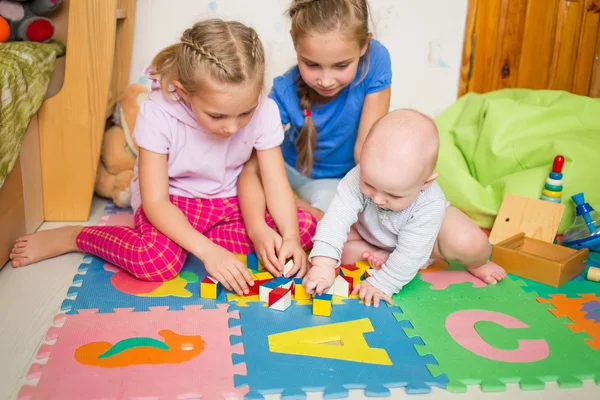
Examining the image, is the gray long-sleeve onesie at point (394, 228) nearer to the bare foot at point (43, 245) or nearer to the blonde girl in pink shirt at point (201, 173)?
the blonde girl in pink shirt at point (201, 173)

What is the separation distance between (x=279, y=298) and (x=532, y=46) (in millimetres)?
1653

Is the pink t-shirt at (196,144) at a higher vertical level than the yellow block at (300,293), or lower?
higher

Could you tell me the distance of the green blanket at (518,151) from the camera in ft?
5.38

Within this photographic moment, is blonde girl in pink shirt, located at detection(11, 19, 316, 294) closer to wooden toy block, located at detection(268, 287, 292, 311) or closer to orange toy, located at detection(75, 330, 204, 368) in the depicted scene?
wooden toy block, located at detection(268, 287, 292, 311)

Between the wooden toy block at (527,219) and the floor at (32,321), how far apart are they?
0.63 metres

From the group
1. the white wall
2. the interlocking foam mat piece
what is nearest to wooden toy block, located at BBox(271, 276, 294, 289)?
the interlocking foam mat piece

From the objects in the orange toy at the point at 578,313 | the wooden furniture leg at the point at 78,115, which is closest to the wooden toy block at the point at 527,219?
the orange toy at the point at 578,313

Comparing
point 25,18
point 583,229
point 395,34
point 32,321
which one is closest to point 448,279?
point 583,229

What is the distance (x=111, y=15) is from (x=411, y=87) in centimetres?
118

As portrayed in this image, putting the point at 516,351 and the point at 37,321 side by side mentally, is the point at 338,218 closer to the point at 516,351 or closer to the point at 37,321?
the point at 516,351

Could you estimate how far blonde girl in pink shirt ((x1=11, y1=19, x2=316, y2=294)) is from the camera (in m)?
1.15

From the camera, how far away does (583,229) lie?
1521mm

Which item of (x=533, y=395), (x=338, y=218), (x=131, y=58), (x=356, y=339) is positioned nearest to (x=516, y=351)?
(x=533, y=395)

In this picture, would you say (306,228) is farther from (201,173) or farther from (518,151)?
(518,151)
